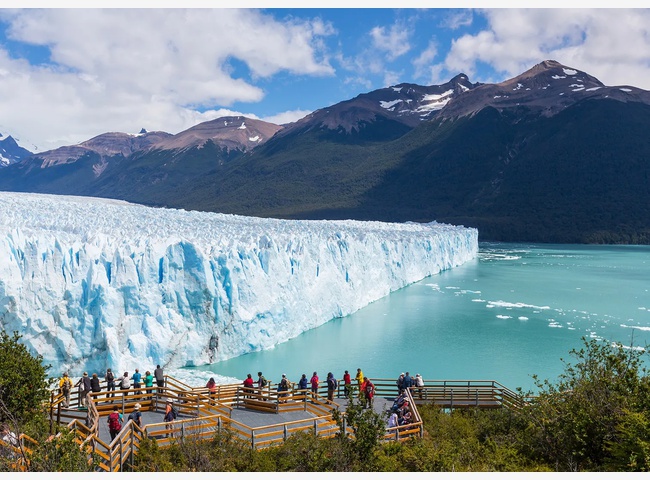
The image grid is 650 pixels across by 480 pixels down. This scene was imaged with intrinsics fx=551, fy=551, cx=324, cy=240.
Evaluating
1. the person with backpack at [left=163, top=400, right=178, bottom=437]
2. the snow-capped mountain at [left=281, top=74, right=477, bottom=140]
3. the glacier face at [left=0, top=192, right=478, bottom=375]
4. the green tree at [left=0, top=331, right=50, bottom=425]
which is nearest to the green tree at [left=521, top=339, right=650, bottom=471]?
the person with backpack at [left=163, top=400, right=178, bottom=437]

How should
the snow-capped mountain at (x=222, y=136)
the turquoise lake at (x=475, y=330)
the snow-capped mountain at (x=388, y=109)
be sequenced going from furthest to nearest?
the snow-capped mountain at (x=222, y=136), the snow-capped mountain at (x=388, y=109), the turquoise lake at (x=475, y=330)

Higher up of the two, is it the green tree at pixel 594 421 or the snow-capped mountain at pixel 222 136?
the snow-capped mountain at pixel 222 136

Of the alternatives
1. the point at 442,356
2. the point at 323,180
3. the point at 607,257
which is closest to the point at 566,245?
the point at 607,257

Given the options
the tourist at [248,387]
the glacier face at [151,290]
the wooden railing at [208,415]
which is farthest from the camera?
the glacier face at [151,290]

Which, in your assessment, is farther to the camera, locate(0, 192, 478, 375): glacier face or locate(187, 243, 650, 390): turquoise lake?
locate(187, 243, 650, 390): turquoise lake

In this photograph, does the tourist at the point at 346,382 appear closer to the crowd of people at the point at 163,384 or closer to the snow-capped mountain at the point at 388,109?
the crowd of people at the point at 163,384

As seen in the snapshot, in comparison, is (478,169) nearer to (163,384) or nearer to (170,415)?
(163,384)

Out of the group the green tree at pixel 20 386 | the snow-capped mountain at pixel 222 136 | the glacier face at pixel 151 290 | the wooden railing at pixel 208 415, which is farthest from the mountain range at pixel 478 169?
the green tree at pixel 20 386

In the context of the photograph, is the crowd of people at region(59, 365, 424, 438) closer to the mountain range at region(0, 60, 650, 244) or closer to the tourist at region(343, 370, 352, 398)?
the tourist at region(343, 370, 352, 398)
